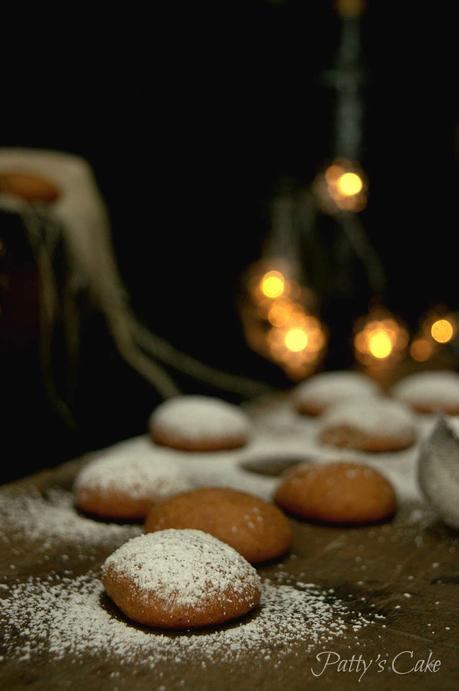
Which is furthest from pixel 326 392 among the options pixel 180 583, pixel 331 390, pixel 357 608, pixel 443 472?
pixel 180 583

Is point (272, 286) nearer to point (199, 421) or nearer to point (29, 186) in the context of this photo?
point (199, 421)

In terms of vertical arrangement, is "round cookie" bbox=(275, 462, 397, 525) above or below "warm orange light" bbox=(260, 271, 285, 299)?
below

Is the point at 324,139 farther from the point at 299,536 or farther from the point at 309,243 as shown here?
the point at 299,536

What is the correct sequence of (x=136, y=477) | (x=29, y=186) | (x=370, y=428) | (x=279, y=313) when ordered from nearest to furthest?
(x=136, y=477)
(x=29, y=186)
(x=370, y=428)
(x=279, y=313)

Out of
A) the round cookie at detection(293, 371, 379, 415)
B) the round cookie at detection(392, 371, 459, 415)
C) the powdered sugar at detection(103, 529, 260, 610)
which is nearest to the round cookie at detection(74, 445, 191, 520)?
the powdered sugar at detection(103, 529, 260, 610)

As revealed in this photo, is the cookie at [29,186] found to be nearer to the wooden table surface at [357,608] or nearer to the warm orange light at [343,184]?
the wooden table surface at [357,608]

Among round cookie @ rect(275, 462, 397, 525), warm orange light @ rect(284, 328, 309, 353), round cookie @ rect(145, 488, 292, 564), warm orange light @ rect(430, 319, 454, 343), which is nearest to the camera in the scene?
round cookie @ rect(145, 488, 292, 564)

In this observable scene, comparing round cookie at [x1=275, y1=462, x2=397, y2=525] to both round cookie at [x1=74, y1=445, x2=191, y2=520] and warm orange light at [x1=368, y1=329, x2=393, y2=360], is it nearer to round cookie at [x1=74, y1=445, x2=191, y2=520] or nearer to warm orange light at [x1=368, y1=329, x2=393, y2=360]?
round cookie at [x1=74, y1=445, x2=191, y2=520]
